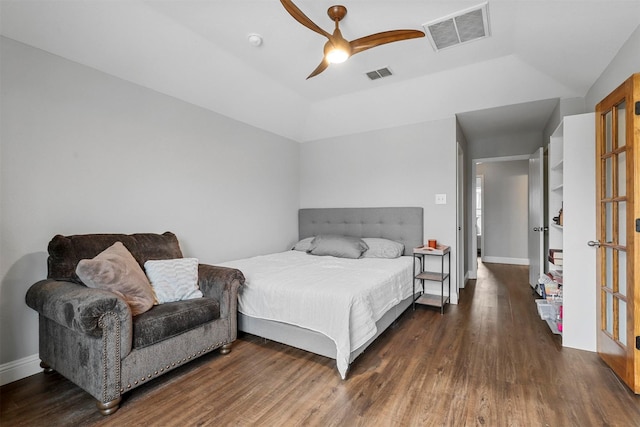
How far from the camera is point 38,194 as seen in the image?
6.95 feet

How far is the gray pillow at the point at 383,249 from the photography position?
358 cm

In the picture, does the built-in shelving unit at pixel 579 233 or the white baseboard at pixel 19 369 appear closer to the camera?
the white baseboard at pixel 19 369

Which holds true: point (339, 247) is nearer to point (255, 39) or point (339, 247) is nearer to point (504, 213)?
point (255, 39)

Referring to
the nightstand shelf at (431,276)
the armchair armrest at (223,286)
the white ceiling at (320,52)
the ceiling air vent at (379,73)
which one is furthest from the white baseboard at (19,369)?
the ceiling air vent at (379,73)

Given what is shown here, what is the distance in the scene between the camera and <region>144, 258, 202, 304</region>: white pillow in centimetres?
224

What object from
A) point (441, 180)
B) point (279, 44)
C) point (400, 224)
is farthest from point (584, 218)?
point (279, 44)

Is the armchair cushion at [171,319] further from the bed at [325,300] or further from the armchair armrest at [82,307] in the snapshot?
the bed at [325,300]

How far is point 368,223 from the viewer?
4.17 meters

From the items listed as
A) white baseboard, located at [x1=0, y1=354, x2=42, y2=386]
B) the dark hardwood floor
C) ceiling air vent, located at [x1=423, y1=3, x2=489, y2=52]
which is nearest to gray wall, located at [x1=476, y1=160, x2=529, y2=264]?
the dark hardwood floor

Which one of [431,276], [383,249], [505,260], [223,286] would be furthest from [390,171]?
[505,260]

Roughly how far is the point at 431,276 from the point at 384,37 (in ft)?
8.43

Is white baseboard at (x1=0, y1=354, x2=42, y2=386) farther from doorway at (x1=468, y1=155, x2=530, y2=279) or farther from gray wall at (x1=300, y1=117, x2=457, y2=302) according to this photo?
doorway at (x1=468, y1=155, x2=530, y2=279)

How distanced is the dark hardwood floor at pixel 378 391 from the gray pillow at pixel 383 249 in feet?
3.64

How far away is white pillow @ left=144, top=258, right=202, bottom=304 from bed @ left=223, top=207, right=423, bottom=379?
441 mm
